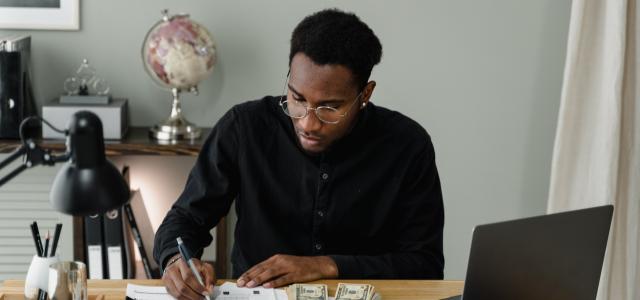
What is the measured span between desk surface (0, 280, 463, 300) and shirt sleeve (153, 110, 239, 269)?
0.66 feet

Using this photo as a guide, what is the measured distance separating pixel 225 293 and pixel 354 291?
0.26m

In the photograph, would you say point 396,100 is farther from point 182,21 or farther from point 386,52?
point 182,21

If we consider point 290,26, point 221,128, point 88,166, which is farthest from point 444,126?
point 88,166

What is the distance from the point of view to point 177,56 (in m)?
2.63

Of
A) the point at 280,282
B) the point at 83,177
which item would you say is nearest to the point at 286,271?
the point at 280,282

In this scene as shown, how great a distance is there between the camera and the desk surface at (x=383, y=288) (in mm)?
1737

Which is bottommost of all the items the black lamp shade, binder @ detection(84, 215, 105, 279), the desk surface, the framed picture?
binder @ detection(84, 215, 105, 279)

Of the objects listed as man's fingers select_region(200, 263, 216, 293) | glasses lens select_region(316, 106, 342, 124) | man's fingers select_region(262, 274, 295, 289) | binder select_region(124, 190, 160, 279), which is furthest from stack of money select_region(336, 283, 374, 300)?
binder select_region(124, 190, 160, 279)

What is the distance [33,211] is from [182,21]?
0.86 m

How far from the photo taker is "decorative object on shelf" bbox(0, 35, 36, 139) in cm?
261

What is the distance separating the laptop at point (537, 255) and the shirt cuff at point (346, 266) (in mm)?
437

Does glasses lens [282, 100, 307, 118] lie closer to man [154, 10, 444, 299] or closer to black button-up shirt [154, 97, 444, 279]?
man [154, 10, 444, 299]

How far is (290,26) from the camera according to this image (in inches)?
113

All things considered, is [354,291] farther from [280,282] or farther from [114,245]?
[114,245]
